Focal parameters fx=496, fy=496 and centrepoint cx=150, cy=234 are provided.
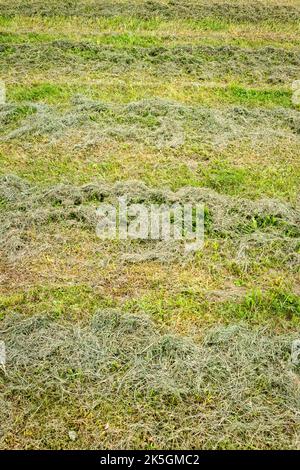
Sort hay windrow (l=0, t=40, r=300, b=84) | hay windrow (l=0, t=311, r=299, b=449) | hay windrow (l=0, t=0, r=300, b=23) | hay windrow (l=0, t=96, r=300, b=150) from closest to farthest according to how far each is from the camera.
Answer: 1. hay windrow (l=0, t=311, r=299, b=449)
2. hay windrow (l=0, t=96, r=300, b=150)
3. hay windrow (l=0, t=40, r=300, b=84)
4. hay windrow (l=0, t=0, r=300, b=23)

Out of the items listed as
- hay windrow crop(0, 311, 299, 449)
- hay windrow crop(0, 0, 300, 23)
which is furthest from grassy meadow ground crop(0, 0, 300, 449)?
hay windrow crop(0, 0, 300, 23)

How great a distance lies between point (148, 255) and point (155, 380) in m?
1.50

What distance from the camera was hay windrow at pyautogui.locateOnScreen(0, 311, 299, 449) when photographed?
3.52 meters

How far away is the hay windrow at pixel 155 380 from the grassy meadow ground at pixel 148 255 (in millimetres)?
11

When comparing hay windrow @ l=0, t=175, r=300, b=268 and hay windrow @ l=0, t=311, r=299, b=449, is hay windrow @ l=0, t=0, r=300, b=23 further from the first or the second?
hay windrow @ l=0, t=311, r=299, b=449

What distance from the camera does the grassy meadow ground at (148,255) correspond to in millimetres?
3646

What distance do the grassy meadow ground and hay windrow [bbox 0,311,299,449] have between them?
0.01 metres

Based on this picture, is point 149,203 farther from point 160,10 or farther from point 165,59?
point 160,10

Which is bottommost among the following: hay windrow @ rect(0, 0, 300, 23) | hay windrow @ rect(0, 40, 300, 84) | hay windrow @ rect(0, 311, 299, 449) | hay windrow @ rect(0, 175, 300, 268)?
hay windrow @ rect(0, 311, 299, 449)

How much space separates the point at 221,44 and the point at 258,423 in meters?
8.48

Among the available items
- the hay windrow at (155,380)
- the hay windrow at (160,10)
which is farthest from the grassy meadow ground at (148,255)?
the hay windrow at (160,10)

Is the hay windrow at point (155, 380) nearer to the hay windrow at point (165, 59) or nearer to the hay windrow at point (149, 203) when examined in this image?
the hay windrow at point (149, 203)

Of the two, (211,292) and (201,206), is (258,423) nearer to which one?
(211,292)
